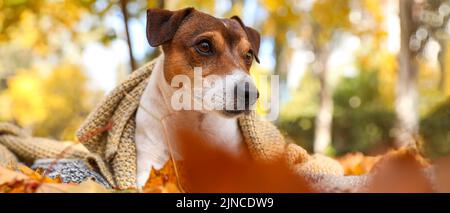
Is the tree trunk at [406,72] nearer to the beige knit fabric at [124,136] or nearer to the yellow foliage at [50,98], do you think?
the beige knit fabric at [124,136]

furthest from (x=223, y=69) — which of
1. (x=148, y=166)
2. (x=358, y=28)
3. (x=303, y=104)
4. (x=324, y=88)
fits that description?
(x=303, y=104)

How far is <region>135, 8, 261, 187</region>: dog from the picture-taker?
6.42ft

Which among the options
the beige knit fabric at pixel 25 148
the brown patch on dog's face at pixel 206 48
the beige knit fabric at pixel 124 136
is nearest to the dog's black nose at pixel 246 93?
the brown patch on dog's face at pixel 206 48

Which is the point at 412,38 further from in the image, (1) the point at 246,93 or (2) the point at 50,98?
(2) the point at 50,98

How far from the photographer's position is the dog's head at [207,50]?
1.85 metres

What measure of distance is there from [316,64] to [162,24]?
1164 centimetres

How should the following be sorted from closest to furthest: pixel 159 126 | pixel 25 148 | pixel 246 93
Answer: pixel 246 93, pixel 159 126, pixel 25 148

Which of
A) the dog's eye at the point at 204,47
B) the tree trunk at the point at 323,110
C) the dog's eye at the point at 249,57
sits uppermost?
the dog's eye at the point at 204,47

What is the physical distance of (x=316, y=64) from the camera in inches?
529

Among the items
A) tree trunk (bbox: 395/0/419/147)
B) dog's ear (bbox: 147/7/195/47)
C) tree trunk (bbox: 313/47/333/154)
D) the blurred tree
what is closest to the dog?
dog's ear (bbox: 147/7/195/47)

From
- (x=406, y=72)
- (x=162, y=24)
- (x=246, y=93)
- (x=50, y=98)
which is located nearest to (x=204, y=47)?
(x=162, y=24)

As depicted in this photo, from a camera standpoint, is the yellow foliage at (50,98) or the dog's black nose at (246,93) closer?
the dog's black nose at (246,93)

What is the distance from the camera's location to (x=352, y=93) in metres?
15.1

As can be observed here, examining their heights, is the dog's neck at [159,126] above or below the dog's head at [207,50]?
below
